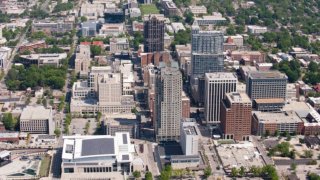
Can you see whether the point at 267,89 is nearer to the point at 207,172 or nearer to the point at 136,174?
the point at 207,172

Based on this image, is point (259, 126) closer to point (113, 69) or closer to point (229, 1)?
point (113, 69)

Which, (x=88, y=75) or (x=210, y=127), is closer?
(x=210, y=127)

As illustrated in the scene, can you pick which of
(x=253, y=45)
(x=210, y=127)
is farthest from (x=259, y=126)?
(x=253, y=45)

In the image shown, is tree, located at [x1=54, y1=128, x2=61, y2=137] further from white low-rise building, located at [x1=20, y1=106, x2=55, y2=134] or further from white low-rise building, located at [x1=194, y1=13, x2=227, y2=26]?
white low-rise building, located at [x1=194, y1=13, x2=227, y2=26]

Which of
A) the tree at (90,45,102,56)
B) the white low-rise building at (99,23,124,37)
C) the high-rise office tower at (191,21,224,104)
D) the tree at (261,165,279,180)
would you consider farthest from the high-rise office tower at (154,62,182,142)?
the white low-rise building at (99,23,124,37)

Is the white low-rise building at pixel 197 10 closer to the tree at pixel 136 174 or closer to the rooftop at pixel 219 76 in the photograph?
the rooftop at pixel 219 76

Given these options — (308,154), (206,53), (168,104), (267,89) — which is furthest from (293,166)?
(206,53)

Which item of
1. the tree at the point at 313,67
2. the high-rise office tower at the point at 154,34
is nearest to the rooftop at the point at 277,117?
the tree at the point at 313,67
